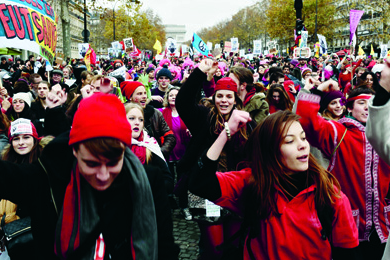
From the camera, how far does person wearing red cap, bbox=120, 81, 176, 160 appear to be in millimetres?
5512

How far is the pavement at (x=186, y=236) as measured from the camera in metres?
4.72

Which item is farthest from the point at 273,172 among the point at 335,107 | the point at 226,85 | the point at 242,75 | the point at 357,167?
the point at 335,107

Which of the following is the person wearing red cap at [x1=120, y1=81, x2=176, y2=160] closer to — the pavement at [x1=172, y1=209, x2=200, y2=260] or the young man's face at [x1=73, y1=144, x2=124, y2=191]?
the pavement at [x1=172, y1=209, x2=200, y2=260]

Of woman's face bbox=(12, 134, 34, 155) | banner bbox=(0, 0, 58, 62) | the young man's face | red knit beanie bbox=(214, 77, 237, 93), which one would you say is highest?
banner bbox=(0, 0, 58, 62)

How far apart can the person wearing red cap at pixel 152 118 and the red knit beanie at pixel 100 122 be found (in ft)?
11.6

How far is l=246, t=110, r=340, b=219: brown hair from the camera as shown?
225cm

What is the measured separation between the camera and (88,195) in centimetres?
188

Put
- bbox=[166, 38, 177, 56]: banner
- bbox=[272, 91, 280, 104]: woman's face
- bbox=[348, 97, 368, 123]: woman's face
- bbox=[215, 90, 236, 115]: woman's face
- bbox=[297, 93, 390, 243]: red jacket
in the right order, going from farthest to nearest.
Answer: bbox=[166, 38, 177, 56]: banner
bbox=[272, 91, 280, 104]: woman's face
bbox=[215, 90, 236, 115]: woman's face
bbox=[348, 97, 368, 123]: woman's face
bbox=[297, 93, 390, 243]: red jacket

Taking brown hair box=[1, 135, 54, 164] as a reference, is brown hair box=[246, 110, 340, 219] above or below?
above

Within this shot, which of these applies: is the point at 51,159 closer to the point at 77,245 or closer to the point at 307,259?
the point at 77,245

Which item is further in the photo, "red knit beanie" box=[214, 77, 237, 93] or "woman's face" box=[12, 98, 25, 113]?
"woman's face" box=[12, 98, 25, 113]

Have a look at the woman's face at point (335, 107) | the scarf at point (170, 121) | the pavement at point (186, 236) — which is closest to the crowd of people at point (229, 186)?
the woman's face at point (335, 107)

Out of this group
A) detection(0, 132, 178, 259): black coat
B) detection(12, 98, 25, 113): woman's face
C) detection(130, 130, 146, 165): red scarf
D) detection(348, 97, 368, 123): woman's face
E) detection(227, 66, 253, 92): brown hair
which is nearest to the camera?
detection(0, 132, 178, 259): black coat

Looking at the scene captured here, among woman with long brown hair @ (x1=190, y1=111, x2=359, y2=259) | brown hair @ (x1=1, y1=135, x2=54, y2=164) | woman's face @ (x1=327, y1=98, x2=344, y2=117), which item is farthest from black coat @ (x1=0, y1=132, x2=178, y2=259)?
woman's face @ (x1=327, y1=98, x2=344, y2=117)
